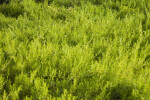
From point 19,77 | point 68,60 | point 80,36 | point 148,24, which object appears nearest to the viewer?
point 19,77

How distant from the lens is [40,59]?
2715 millimetres

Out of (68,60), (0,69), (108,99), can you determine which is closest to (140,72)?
(108,99)

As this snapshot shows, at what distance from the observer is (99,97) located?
7.02 ft

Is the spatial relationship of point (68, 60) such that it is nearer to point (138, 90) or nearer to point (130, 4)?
point (138, 90)

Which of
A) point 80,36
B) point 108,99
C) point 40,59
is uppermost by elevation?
point 80,36

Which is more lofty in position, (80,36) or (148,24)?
(148,24)

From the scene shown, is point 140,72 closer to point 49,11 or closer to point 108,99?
point 108,99

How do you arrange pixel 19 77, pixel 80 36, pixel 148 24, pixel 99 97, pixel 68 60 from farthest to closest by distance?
1. pixel 148 24
2. pixel 80 36
3. pixel 68 60
4. pixel 19 77
5. pixel 99 97

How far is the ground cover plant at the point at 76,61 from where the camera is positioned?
226cm

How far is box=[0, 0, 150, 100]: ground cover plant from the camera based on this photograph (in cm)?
226

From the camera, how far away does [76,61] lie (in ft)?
8.80

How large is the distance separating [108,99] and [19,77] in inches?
47.3

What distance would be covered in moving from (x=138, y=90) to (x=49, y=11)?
120 inches

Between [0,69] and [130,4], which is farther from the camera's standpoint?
[130,4]
